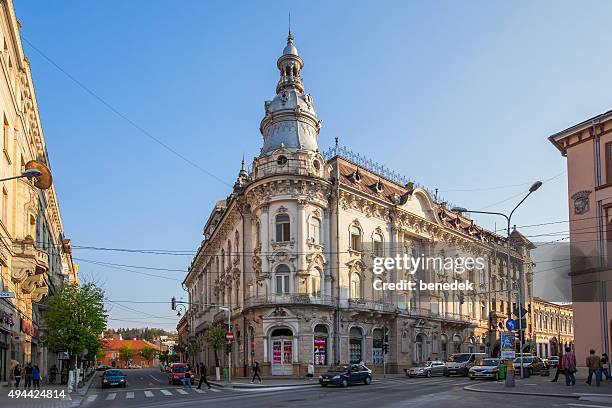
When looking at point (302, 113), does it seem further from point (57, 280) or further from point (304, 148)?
point (57, 280)

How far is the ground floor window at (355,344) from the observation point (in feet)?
163

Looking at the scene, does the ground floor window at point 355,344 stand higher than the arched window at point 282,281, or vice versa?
the arched window at point 282,281

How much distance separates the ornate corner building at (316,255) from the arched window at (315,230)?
4.7 inches

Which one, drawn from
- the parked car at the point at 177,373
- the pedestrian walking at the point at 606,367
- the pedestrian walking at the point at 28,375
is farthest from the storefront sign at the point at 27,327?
the pedestrian walking at the point at 606,367

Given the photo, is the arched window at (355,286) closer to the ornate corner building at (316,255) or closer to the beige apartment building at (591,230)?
the ornate corner building at (316,255)

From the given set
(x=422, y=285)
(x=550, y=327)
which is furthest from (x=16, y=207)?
(x=550, y=327)

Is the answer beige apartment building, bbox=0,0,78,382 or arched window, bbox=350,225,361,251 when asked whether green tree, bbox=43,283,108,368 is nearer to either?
beige apartment building, bbox=0,0,78,382

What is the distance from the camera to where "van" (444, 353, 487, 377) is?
158 ft

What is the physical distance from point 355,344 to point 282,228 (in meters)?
11.0

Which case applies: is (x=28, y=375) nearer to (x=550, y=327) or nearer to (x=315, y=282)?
(x=315, y=282)

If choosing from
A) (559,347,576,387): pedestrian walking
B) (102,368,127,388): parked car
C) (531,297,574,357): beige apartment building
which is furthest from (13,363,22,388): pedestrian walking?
(531,297,574,357): beige apartment building

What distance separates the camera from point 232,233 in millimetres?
58000

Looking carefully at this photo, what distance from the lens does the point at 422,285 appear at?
60.6 meters

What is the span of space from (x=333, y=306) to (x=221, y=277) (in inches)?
726
